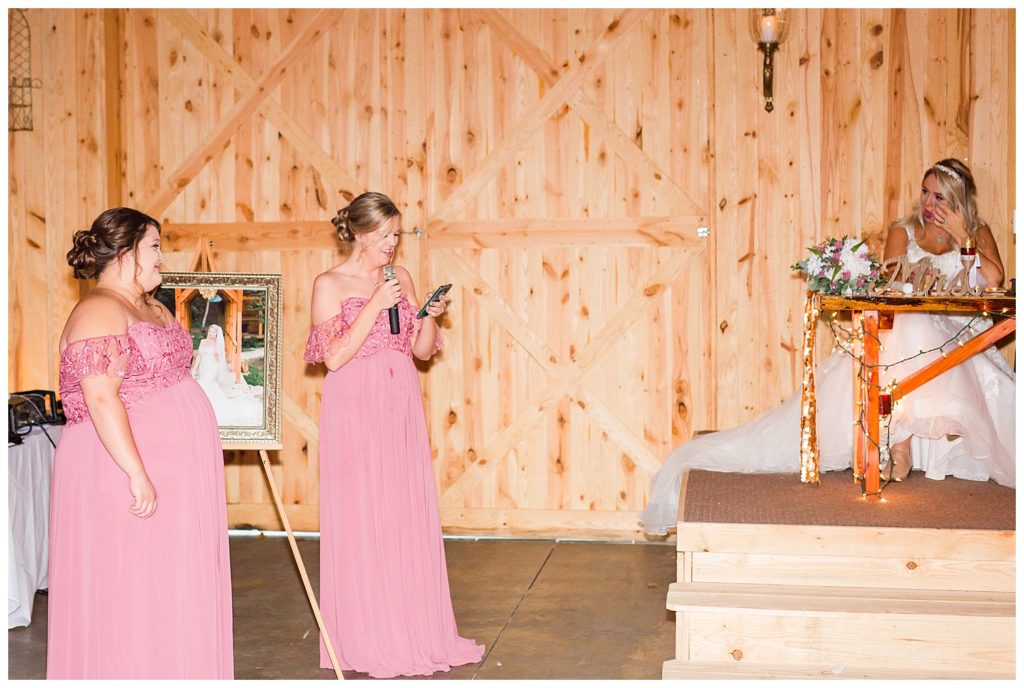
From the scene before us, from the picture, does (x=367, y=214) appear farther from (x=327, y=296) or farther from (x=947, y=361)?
(x=947, y=361)

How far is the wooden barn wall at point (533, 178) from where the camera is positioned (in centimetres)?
656

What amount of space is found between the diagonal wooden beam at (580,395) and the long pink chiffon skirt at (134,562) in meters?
3.51

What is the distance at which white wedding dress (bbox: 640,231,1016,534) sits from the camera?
522 cm

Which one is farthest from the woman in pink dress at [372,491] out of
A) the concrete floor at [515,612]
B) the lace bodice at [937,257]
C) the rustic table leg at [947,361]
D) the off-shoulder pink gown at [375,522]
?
the lace bodice at [937,257]

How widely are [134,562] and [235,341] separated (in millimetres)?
1193

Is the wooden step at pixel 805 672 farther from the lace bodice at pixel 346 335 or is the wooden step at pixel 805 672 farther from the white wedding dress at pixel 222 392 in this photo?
the white wedding dress at pixel 222 392

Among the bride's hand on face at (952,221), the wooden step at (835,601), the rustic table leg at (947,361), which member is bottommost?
the wooden step at (835,601)

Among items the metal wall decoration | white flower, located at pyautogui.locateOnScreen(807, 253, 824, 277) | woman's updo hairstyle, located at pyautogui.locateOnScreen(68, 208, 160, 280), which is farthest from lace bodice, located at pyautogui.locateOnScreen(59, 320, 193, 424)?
the metal wall decoration

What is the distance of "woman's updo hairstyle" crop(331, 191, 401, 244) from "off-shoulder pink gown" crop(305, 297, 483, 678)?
0.30 m

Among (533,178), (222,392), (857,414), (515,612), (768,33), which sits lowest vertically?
(515,612)

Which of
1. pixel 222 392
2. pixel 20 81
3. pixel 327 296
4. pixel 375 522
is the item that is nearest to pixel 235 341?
pixel 222 392

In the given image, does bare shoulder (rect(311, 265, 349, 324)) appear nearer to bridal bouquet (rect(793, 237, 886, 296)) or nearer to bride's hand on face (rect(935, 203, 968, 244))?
bridal bouquet (rect(793, 237, 886, 296))

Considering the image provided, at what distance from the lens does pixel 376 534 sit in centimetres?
458

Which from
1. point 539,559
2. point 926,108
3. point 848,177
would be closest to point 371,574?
point 539,559
